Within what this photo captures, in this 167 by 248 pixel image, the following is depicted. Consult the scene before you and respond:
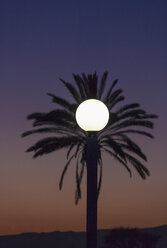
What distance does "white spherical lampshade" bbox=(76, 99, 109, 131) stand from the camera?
1235 centimetres

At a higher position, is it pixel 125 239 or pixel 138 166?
pixel 138 166

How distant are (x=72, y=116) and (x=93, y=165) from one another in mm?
9750

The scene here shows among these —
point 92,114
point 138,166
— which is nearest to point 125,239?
point 138,166

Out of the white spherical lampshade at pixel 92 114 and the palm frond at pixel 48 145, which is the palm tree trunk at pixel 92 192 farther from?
the palm frond at pixel 48 145

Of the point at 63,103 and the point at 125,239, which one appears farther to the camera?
the point at 125,239

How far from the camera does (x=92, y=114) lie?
40.6 feet

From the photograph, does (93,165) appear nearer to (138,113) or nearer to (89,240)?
(89,240)

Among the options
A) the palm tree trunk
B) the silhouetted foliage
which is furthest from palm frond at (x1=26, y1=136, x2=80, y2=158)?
the silhouetted foliage

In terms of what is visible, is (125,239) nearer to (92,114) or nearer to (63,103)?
(63,103)

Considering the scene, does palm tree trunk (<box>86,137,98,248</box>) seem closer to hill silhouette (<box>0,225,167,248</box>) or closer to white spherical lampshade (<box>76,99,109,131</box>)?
white spherical lampshade (<box>76,99,109,131</box>)

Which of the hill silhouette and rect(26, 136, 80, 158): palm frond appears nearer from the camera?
rect(26, 136, 80, 158): palm frond

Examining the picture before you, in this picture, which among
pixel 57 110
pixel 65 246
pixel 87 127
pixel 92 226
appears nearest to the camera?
pixel 87 127

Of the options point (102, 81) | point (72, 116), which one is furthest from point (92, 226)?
point (102, 81)

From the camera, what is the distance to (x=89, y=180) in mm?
13523
